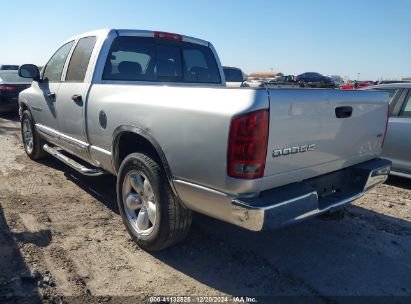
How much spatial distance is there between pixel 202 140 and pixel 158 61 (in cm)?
215

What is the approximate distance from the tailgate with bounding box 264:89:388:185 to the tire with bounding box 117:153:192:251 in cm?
92

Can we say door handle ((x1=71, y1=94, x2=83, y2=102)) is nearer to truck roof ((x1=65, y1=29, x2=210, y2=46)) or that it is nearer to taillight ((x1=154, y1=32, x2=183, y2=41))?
truck roof ((x1=65, y1=29, x2=210, y2=46))

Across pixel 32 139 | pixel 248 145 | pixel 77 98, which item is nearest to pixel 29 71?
pixel 32 139

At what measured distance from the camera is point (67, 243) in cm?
351

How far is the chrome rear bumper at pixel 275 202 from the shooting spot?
2.45 metres

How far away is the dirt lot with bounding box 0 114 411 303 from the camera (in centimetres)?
286

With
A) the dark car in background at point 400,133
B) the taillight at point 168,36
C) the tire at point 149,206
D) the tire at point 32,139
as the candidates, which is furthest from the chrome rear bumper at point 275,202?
the tire at point 32,139

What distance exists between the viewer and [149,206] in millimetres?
3301

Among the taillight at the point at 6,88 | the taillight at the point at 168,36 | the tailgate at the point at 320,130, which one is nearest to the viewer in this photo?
the tailgate at the point at 320,130

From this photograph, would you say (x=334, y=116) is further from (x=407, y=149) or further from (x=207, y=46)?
(x=407, y=149)

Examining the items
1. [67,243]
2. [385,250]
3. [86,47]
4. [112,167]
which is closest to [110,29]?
[86,47]

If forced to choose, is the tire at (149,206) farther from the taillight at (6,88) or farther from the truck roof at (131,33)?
the taillight at (6,88)

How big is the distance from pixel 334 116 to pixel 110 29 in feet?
8.74

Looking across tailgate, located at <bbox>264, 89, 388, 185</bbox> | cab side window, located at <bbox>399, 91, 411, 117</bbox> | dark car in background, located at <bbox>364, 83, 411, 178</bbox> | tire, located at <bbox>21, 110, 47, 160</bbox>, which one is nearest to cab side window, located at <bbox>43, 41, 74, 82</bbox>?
tire, located at <bbox>21, 110, 47, 160</bbox>
